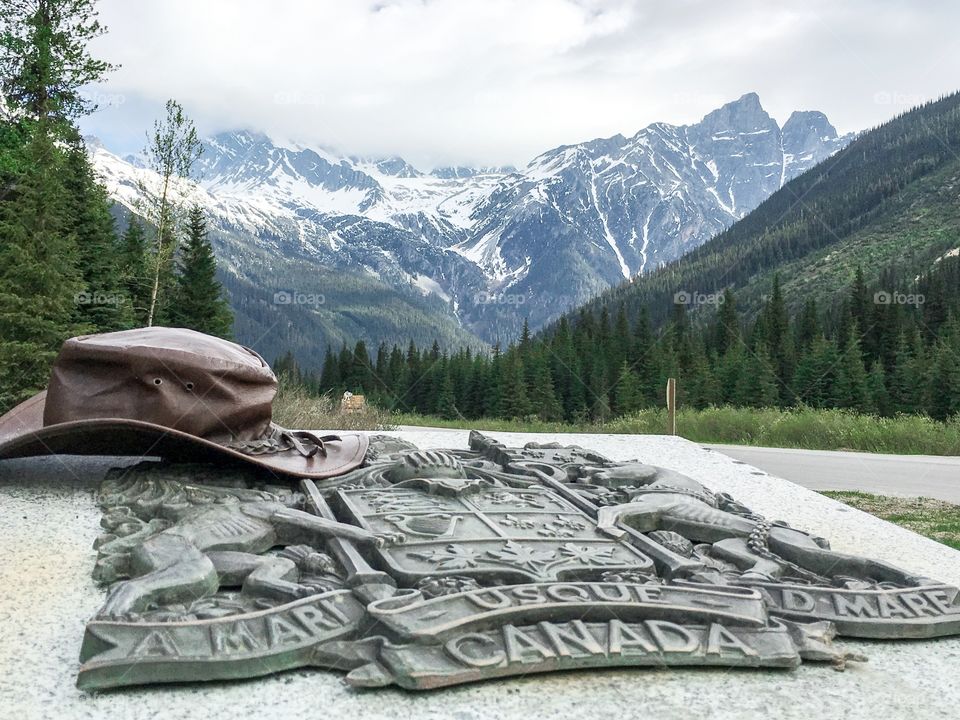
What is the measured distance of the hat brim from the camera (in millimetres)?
3963

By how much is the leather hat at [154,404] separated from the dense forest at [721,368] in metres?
23.4

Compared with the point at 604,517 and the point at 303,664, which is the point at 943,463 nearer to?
the point at 604,517

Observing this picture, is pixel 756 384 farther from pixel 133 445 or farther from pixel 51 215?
pixel 133 445

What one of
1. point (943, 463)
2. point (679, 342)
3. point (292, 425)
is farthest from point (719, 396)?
point (292, 425)

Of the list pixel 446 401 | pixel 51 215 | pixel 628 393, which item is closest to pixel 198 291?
pixel 51 215

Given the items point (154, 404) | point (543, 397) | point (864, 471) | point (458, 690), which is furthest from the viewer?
point (543, 397)

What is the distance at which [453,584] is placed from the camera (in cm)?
281

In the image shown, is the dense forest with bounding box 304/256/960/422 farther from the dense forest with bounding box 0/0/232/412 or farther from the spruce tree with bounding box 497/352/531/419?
the dense forest with bounding box 0/0/232/412

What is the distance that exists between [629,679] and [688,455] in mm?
4920

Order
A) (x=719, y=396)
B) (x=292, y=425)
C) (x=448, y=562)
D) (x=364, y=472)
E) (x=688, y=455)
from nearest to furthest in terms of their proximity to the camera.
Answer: (x=448, y=562), (x=364, y=472), (x=688, y=455), (x=292, y=425), (x=719, y=396)

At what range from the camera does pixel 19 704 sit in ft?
7.46

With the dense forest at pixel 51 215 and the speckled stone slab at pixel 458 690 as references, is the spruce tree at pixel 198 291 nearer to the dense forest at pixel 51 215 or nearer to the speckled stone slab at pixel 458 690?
the dense forest at pixel 51 215

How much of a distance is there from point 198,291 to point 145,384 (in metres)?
26.3

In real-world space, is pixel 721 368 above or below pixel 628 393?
above
